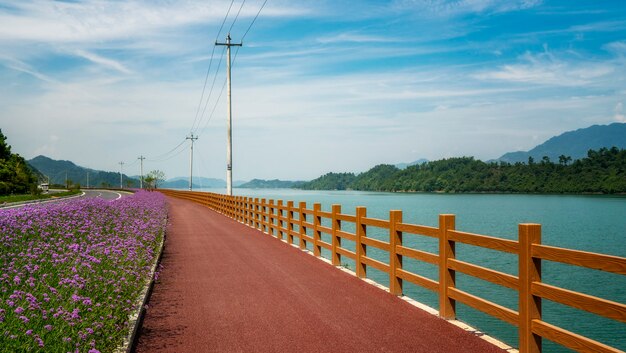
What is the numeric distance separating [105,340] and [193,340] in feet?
4.01

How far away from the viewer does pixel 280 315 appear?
7652mm

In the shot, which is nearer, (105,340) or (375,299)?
(105,340)

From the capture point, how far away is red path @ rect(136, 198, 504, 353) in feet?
20.8

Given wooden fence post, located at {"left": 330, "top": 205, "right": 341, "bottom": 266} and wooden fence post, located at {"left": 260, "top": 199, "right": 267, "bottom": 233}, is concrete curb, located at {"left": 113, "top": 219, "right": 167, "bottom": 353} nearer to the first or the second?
wooden fence post, located at {"left": 330, "top": 205, "right": 341, "bottom": 266}

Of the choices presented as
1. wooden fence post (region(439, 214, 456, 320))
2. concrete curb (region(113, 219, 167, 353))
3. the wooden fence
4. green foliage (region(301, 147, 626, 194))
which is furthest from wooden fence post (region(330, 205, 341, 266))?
green foliage (region(301, 147, 626, 194))

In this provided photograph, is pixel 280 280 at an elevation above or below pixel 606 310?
below

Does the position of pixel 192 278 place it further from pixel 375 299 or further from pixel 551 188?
pixel 551 188

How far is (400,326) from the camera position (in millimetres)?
7113

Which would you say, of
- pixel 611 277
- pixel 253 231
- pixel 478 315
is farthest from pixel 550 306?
pixel 253 231

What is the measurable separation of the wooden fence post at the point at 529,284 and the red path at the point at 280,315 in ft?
1.62

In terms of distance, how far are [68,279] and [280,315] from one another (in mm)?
2786

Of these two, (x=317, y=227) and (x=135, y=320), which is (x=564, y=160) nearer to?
(x=317, y=227)

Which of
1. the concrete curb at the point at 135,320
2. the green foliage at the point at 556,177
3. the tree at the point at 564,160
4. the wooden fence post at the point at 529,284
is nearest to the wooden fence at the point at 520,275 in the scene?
the wooden fence post at the point at 529,284

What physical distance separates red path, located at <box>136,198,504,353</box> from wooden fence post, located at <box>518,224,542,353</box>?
49 cm
